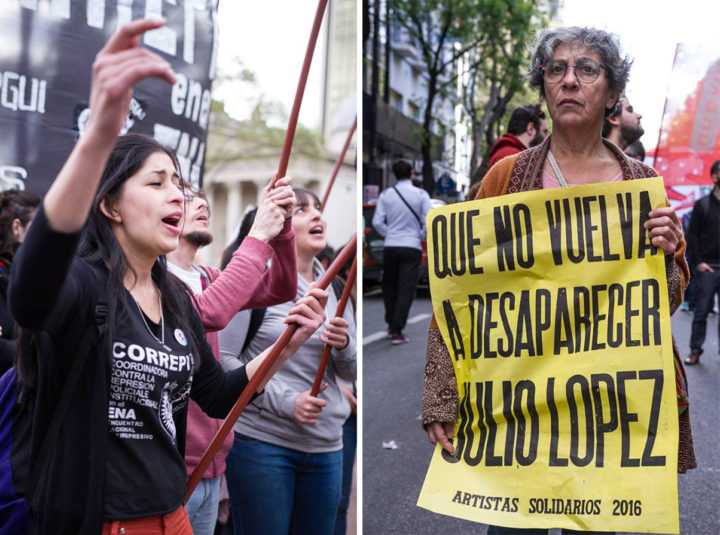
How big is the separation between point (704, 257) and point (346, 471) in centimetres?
555

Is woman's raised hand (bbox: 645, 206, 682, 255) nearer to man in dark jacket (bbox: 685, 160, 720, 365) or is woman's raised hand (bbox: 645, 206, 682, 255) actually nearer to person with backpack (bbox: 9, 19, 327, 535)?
person with backpack (bbox: 9, 19, 327, 535)

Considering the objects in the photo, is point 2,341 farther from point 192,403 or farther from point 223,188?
point 223,188

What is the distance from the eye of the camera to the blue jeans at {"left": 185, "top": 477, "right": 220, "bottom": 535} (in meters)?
2.60

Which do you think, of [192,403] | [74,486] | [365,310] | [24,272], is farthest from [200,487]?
[365,310]

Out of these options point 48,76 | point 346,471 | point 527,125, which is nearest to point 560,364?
point 346,471

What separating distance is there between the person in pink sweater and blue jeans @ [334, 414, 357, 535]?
3.36 ft

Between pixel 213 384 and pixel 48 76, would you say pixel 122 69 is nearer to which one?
pixel 213 384

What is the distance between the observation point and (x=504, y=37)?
75.5 ft

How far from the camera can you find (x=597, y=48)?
2.39 meters

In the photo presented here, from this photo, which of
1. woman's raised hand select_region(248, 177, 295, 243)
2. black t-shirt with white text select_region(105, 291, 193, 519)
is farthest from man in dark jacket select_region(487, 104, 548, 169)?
black t-shirt with white text select_region(105, 291, 193, 519)

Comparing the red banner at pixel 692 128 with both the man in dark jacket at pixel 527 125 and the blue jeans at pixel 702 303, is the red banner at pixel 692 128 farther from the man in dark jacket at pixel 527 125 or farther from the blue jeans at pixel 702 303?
the man in dark jacket at pixel 527 125

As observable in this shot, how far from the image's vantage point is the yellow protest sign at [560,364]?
7.22ft

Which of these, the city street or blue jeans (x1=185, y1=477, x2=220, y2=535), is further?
the city street

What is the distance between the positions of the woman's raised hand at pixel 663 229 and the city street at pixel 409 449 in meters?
2.24
